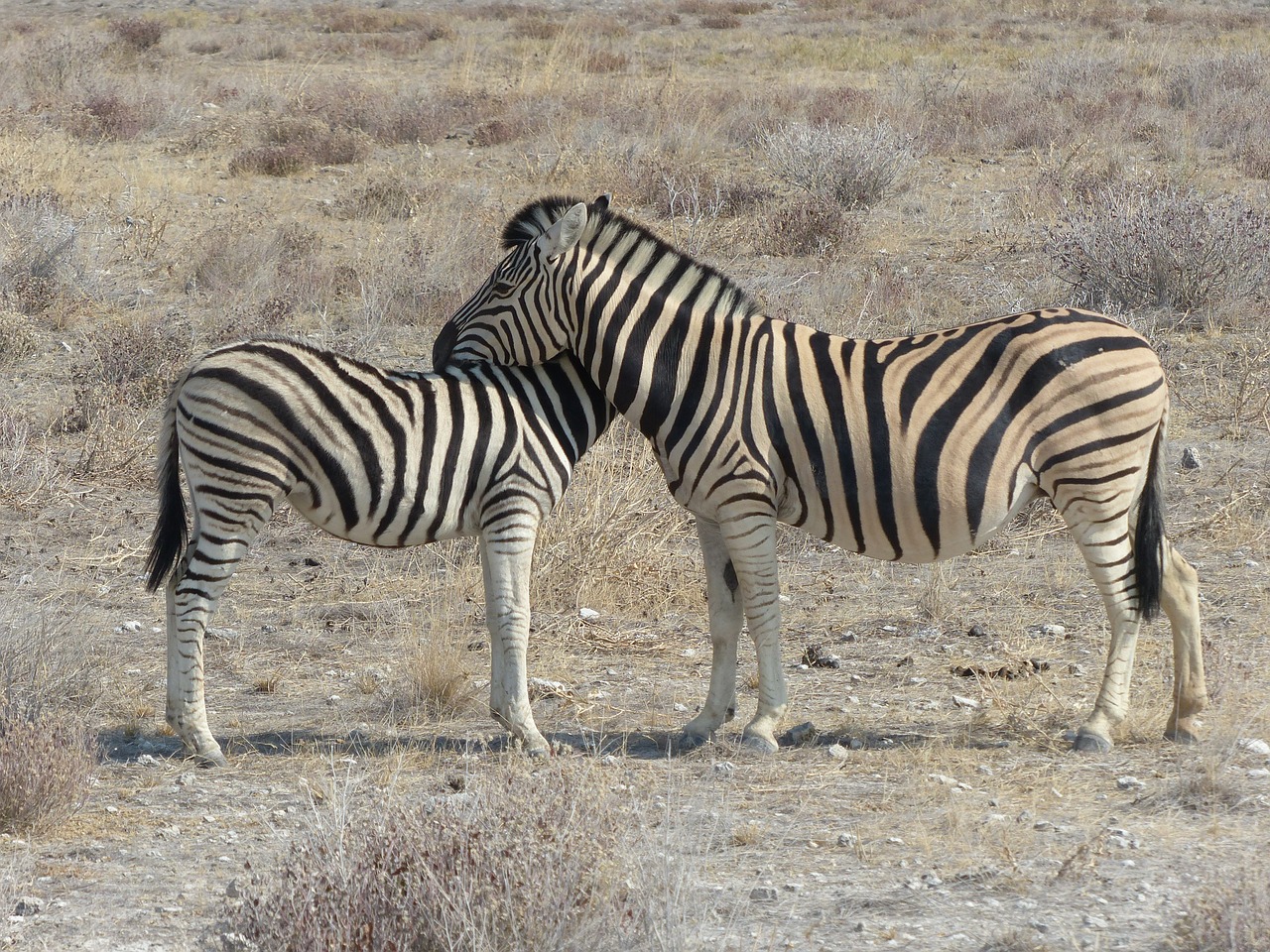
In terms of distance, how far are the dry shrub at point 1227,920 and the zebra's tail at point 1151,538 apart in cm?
187

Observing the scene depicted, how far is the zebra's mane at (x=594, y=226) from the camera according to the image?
20.4 ft

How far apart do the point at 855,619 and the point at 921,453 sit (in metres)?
2.10

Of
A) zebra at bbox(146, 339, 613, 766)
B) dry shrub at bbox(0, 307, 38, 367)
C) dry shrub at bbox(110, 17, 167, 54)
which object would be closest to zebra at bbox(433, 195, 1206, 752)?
zebra at bbox(146, 339, 613, 766)

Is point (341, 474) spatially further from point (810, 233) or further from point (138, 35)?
point (138, 35)

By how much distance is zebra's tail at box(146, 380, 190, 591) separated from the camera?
604cm

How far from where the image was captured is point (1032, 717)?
629 centimetres

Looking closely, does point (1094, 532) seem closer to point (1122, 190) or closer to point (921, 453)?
point (921, 453)

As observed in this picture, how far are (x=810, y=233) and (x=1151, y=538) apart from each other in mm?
8463

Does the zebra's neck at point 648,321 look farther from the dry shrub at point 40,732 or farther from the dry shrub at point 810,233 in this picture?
the dry shrub at point 810,233

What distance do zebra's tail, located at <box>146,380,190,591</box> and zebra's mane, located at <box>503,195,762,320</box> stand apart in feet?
5.37

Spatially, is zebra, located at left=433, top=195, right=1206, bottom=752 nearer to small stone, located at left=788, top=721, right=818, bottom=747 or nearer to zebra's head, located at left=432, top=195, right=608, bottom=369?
zebra's head, located at left=432, top=195, right=608, bottom=369

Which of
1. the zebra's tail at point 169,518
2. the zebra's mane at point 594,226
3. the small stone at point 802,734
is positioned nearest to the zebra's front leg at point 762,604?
the small stone at point 802,734

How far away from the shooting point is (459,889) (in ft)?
13.3

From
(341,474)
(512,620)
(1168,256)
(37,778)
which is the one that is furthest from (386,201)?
(37,778)
